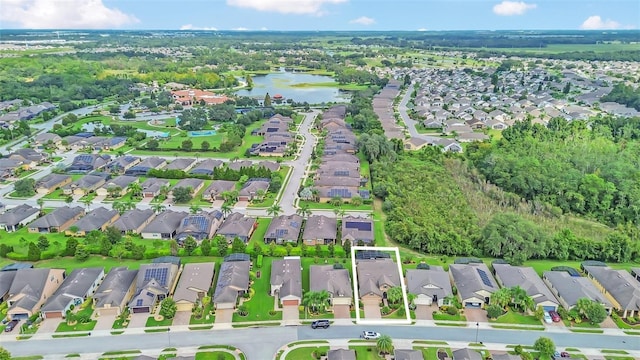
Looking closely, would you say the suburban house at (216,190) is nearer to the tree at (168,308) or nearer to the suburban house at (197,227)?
the suburban house at (197,227)

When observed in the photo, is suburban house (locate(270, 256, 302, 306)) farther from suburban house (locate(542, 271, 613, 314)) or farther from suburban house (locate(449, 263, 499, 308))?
suburban house (locate(542, 271, 613, 314))

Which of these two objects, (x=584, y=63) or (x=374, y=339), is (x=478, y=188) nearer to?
(x=374, y=339)

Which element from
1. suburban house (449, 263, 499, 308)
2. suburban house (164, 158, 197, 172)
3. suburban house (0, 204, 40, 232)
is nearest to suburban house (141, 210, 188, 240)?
suburban house (0, 204, 40, 232)

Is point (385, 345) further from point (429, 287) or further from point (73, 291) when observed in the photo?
point (73, 291)

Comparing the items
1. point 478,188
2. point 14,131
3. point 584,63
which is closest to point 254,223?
point 478,188

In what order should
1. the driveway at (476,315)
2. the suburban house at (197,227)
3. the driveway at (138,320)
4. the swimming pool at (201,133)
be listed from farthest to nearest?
the swimming pool at (201,133) < the suburban house at (197,227) < the driveway at (476,315) < the driveway at (138,320)

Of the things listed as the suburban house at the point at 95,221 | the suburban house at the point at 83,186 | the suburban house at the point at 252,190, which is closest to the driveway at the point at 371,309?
the suburban house at the point at 252,190
